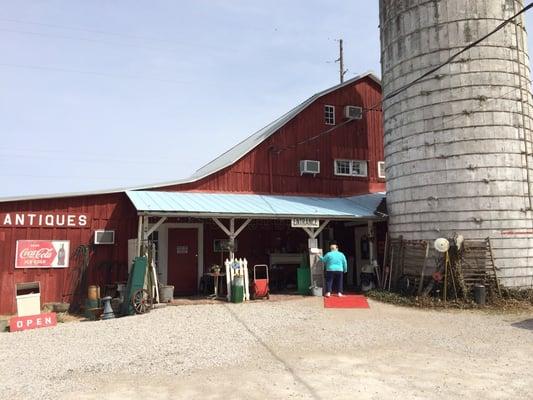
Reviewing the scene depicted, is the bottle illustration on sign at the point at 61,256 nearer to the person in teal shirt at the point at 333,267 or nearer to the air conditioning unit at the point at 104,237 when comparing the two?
the air conditioning unit at the point at 104,237

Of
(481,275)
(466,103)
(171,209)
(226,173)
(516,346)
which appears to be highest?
(466,103)

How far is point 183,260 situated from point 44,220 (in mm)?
4564

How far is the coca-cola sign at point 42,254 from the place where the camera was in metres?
13.3

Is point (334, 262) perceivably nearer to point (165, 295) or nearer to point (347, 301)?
point (347, 301)

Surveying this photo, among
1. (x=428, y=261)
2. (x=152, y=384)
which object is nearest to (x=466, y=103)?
(x=428, y=261)

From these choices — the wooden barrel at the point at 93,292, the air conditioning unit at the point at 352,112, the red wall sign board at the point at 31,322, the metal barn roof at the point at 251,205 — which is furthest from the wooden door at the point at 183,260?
the air conditioning unit at the point at 352,112

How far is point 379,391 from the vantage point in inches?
237

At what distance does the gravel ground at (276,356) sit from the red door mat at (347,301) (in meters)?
0.99

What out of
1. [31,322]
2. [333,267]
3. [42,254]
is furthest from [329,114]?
[31,322]

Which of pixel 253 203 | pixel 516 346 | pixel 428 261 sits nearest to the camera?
pixel 516 346

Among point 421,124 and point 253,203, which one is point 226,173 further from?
point 421,124

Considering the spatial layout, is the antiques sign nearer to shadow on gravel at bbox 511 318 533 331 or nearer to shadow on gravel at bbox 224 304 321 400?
shadow on gravel at bbox 224 304 321 400

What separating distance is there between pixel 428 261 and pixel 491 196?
2499 millimetres

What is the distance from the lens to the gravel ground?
615 cm
